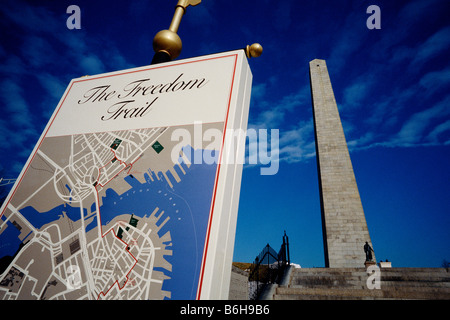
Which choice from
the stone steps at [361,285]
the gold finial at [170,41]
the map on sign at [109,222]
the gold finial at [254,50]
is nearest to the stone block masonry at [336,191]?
the stone steps at [361,285]

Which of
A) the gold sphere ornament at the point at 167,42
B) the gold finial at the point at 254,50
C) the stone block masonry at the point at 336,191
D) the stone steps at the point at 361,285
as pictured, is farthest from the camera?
the stone block masonry at the point at 336,191

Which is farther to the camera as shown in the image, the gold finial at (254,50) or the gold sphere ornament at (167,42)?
the gold sphere ornament at (167,42)

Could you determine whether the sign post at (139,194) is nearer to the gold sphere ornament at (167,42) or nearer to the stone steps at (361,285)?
the gold sphere ornament at (167,42)

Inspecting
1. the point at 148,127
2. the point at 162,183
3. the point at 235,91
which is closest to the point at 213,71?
the point at 235,91

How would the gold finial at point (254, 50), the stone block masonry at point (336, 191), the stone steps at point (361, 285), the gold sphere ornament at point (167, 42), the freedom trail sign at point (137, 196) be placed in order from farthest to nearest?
the stone block masonry at point (336, 191)
the stone steps at point (361, 285)
the gold sphere ornament at point (167, 42)
the gold finial at point (254, 50)
the freedom trail sign at point (137, 196)

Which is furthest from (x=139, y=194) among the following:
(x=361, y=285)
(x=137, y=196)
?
(x=361, y=285)

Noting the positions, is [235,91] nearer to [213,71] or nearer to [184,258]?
[213,71]

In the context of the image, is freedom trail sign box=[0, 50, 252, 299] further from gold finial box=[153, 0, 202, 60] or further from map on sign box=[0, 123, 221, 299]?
gold finial box=[153, 0, 202, 60]
